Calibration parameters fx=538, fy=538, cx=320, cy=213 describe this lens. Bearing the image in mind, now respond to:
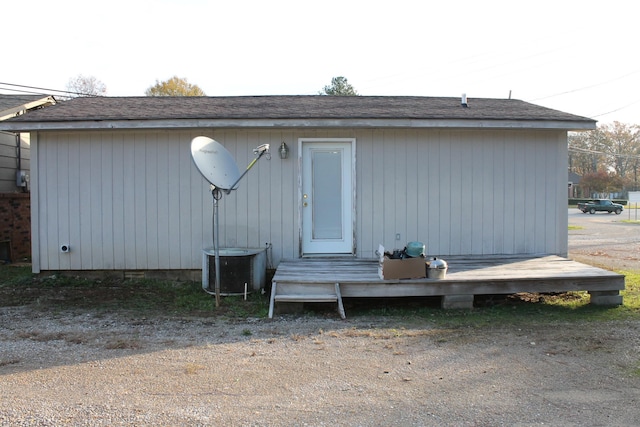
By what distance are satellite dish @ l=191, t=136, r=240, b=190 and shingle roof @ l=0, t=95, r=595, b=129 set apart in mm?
883

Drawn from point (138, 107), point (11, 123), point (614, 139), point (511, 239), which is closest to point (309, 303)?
point (511, 239)

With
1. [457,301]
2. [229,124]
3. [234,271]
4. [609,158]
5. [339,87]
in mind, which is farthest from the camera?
[609,158]

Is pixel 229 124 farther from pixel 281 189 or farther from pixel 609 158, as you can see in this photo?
pixel 609 158

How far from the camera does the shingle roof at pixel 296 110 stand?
744 cm

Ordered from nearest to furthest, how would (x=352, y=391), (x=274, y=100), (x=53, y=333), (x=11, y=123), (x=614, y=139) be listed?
(x=352, y=391) → (x=53, y=333) → (x=11, y=123) → (x=274, y=100) → (x=614, y=139)

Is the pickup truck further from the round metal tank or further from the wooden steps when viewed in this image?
the wooden steps

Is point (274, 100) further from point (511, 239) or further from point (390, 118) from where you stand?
point (511, 239)

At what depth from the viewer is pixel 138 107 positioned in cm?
830

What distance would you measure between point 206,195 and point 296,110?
182 cm

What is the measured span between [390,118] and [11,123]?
524 centimetres

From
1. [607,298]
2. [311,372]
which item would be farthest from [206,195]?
[607,298]

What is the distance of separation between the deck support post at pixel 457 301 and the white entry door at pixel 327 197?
1.99 metres

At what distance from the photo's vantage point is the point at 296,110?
7922 mm

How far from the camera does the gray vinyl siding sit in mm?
7867
